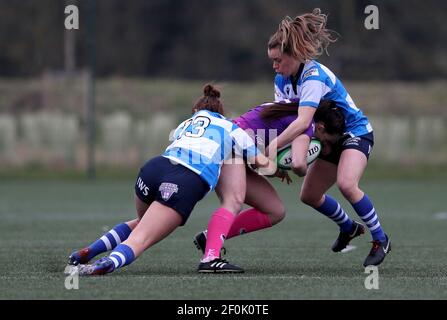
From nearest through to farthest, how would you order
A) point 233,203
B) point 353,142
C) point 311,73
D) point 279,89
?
point 233,203, point 311,73, point 353,142, point 279,89

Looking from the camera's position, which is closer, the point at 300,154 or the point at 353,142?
the point at 300,154

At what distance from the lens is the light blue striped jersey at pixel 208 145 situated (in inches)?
253

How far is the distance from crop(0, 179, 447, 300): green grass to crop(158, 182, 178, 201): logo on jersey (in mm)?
504

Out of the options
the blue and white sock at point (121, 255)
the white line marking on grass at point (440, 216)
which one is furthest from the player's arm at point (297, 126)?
the white line marking on grass at point (440, 216)

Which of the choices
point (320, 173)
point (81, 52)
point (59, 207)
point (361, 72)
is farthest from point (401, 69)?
point (320, 173)

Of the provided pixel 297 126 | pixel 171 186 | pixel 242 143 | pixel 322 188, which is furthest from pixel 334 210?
pixel 171 186

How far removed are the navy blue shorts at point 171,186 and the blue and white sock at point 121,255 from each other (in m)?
0.39

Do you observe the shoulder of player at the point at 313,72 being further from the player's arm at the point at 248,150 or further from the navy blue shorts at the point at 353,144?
the player's arm at the point at 248,150

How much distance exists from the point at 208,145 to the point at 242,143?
0.76 ft

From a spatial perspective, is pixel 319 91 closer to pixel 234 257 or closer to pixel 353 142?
pixel 353 142

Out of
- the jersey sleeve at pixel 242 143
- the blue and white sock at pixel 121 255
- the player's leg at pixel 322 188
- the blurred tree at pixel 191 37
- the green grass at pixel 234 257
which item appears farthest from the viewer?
the blurred tree at pixel 191 37

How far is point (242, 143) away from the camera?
257 inches

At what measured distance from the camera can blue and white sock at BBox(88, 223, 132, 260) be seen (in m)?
6.55

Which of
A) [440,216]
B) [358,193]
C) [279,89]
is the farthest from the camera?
[440,216]
